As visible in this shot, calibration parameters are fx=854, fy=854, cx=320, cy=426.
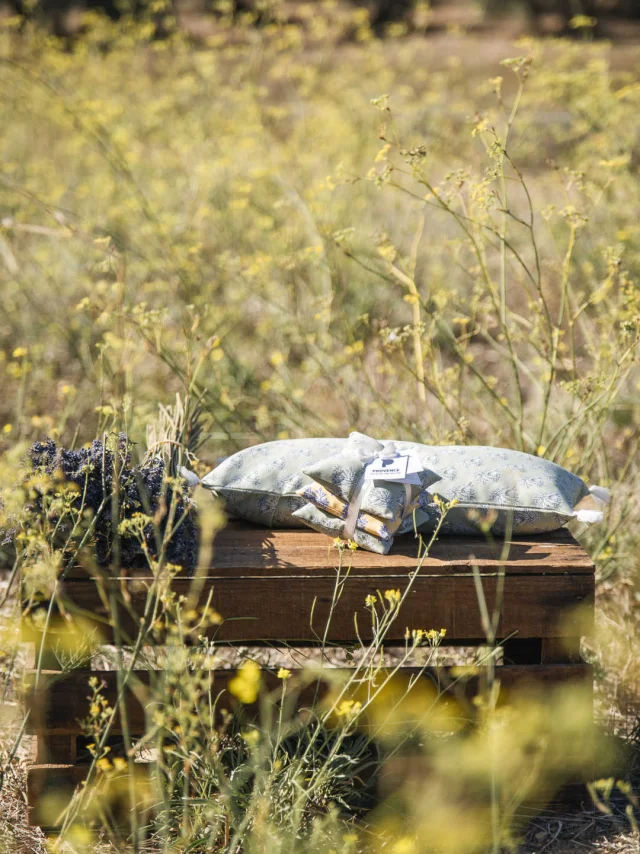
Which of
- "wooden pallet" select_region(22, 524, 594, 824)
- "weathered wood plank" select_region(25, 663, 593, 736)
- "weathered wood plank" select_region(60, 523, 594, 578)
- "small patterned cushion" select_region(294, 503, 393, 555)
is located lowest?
"weathered wood plank" select_region(25, 663, 593, 736)

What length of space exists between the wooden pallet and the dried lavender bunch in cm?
6

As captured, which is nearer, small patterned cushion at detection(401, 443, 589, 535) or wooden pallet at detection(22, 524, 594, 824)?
wooden pallet at detection(22, 524, 594, 824)

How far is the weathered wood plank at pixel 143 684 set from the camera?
1833 millimetres

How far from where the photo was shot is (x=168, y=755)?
6.09 ft

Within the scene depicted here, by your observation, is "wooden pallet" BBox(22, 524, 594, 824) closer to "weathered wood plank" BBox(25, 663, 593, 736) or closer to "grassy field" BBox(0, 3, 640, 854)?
"weathered wood plank" BBox(25, 663, 593, 736)

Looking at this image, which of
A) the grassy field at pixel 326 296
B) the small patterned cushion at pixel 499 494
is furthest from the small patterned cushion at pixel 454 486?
the grassy field at pixel 326 296

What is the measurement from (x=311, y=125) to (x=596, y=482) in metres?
3.32

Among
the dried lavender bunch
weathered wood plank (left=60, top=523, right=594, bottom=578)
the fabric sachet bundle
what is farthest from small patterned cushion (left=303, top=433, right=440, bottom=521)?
the dried lavender bunch

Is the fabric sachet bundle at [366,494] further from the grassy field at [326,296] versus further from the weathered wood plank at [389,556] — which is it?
the grassy field at [326,296]

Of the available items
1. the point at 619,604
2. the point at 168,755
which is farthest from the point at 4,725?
the point at 619,604

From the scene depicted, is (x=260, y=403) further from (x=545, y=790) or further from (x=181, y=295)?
(x=545, y=790)

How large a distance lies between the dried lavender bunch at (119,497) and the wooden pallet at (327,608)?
61mm

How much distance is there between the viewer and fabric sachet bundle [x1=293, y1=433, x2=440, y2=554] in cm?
193

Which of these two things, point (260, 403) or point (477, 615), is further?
point (260, 403)
